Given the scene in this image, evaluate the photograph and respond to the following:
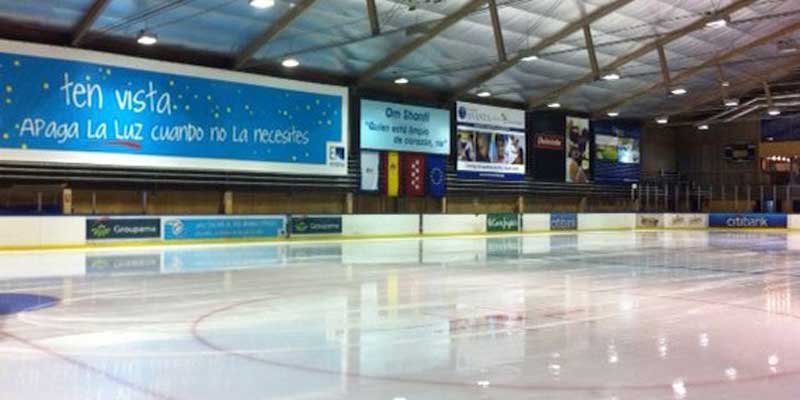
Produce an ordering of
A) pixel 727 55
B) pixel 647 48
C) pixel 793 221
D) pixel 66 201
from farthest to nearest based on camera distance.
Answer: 1. pixel 793 221
2. pixel 727 55
3. pixel 647 48
4. pixel 66 201

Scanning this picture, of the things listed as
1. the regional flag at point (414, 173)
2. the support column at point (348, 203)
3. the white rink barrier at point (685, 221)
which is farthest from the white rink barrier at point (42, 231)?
the white rink barrier at point (685, 221)

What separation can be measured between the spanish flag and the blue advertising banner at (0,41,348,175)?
2346 mm

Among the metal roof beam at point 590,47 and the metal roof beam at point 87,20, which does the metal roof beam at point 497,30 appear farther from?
the metal roof beam at point 87,20

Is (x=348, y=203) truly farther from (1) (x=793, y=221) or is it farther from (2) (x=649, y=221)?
(1) (x=793, y=221)

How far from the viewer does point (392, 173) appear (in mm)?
30062

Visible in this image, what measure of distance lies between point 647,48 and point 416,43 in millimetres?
9127

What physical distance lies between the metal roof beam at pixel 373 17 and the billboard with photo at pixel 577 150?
17772 millimetres

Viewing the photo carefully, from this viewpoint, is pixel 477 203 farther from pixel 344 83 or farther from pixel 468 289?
pixel 468 289

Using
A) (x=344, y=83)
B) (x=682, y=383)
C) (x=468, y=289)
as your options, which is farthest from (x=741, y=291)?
(x=344, y=83)

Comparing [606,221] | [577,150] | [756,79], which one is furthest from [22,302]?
[756,79]

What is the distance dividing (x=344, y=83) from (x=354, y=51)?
9.99 feet

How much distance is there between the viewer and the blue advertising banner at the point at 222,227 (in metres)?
23.0

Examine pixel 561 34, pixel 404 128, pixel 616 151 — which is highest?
pixel 561 34

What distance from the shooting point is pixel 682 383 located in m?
5.13
